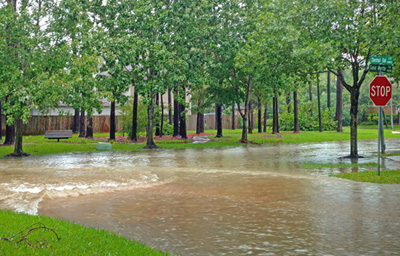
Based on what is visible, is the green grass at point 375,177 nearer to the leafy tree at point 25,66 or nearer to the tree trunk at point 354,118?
the tree trunk at point 354,118

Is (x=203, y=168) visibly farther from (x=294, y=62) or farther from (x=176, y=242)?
(x=176, y=242)

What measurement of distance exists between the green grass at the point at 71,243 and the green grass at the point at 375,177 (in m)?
9.52

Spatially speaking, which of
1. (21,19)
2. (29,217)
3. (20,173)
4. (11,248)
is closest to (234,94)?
(21,19)

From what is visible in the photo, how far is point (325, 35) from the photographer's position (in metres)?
20.5

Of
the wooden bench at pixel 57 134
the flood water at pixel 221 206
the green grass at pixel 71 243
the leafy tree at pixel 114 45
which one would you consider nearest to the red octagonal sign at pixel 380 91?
the flood water at pixel 221 206

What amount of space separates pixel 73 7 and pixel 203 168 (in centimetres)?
1363

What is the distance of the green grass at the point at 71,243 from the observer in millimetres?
6273

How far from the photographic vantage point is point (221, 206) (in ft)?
34.3

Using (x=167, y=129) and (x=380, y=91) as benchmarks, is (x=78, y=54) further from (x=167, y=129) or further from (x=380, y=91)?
(x=167, y=129)

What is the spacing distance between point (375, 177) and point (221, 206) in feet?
21.5

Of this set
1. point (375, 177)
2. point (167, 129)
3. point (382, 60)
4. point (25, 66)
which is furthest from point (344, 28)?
point (167, 129)

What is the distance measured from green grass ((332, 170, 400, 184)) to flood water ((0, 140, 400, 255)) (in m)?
0.64

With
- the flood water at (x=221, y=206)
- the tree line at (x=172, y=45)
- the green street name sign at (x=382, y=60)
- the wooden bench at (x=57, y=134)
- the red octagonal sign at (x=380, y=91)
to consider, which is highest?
the tree line at (x=172, y=45)

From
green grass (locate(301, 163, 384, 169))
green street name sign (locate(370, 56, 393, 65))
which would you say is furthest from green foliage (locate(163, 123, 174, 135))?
green street name sign (locate(370, 56, 393, 65))
